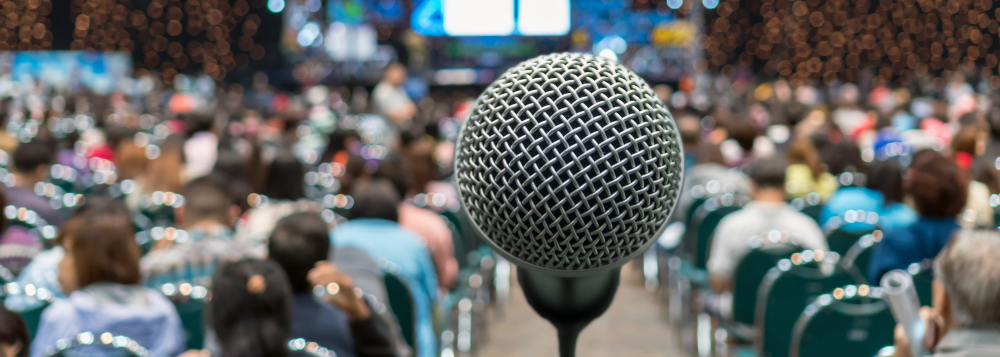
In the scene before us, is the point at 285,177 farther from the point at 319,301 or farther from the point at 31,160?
the point at 319,301

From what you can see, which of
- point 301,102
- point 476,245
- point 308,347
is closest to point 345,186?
point 476,245

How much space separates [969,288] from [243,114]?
9495 mm

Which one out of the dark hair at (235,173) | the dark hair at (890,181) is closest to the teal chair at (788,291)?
the dark hair at (890,181)

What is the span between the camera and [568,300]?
0.81m

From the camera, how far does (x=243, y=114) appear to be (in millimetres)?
10102

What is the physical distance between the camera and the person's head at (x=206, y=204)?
329 cm

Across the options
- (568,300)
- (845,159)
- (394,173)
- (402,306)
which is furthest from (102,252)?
(845,159)

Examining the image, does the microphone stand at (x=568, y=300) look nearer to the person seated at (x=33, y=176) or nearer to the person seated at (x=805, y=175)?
the person seated at (x=33, y=176)

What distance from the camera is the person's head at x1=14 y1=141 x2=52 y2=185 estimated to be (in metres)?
4.79

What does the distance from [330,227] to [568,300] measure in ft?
10.4

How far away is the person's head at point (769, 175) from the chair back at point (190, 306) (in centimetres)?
261

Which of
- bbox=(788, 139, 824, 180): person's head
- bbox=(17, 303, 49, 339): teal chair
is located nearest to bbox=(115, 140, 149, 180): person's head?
bbox=(17, 303, 49, 339): teal chair

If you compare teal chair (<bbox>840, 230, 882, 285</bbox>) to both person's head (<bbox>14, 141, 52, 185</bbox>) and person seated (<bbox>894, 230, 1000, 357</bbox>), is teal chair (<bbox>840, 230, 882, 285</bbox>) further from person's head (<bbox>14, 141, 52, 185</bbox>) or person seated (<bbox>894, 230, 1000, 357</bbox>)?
person's head (<bbox>14, 141, 52, 185</bbox>)

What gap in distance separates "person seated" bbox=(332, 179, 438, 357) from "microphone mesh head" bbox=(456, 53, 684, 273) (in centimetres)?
236
